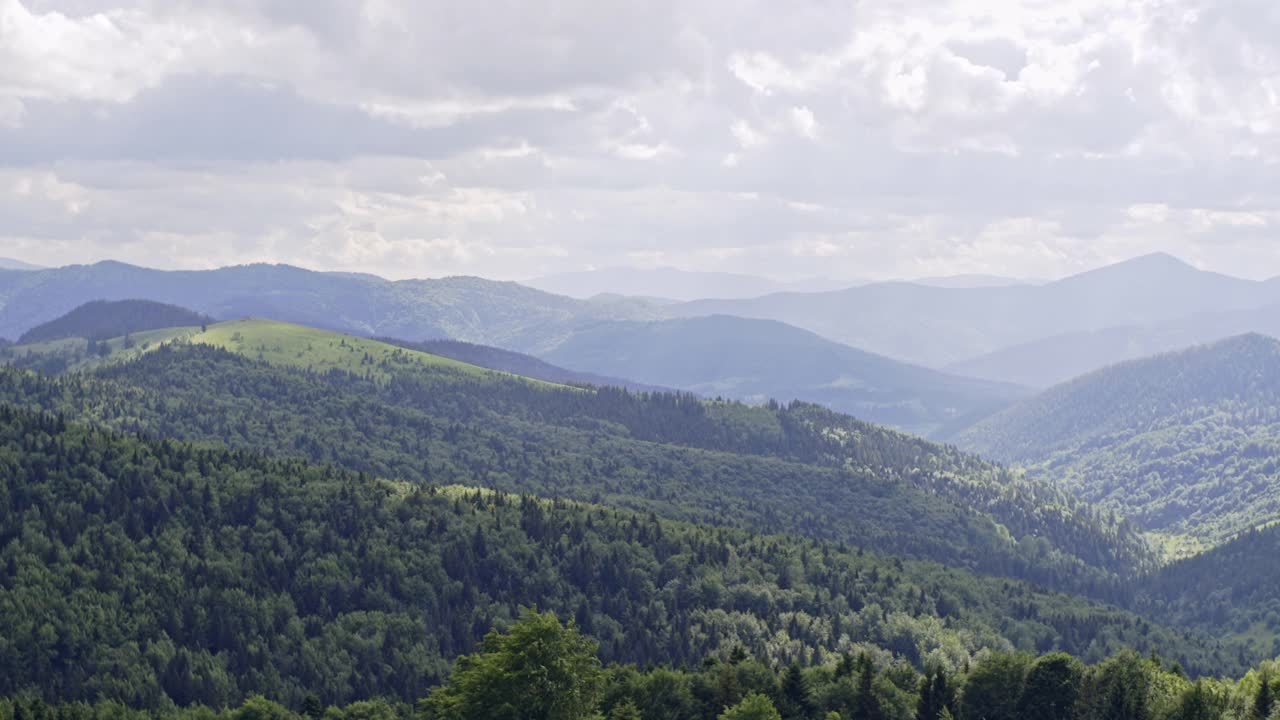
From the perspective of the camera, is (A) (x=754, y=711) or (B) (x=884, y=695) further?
(B) (x=884, y=695)

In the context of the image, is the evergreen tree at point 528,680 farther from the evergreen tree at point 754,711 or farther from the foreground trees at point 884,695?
the evergreen tree at point 754,711

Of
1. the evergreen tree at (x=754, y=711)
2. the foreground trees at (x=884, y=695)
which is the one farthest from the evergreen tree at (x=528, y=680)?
the evergreen tree at (x=754, y=711)

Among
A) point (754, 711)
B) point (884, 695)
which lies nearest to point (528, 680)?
point (754, 711)

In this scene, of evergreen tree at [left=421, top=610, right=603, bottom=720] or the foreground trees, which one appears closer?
evergreen tree at [left=421, top=610, right=603, bottom=720]

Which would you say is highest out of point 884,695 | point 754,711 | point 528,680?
point 528,680

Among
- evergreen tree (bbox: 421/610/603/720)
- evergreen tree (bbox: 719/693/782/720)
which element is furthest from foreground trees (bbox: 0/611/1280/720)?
evergreen tree (bbox: 421/610/603/720)

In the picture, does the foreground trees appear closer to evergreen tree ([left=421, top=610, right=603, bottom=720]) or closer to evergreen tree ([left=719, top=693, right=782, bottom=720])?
evergreen tree ([left=719, top=693, right=782, bottom=720])

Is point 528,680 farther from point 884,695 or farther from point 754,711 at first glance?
point 884,695

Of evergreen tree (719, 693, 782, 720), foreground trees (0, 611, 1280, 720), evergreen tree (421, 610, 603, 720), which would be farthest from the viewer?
foreground trees (0, 611, 1280, 720)

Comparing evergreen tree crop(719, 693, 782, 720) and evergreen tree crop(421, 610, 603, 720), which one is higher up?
evergreen tree crop(421, 610, 603, 720)

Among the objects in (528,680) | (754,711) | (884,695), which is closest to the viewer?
(528,680)

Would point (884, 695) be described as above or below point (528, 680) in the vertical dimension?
below

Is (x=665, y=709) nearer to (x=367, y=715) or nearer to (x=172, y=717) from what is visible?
(x=367, y=715)

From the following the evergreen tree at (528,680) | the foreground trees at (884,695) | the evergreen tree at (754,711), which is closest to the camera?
the evergreen tree at (528,680)
